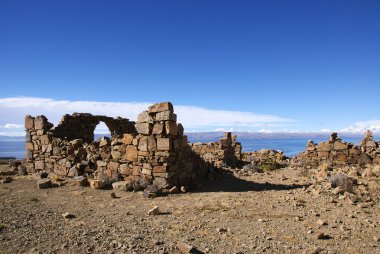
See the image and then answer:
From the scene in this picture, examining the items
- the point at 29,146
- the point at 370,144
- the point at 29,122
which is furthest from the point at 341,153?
the point at 29,122

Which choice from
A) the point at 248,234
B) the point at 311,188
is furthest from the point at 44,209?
the point at 311,188

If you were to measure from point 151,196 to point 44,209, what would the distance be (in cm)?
326

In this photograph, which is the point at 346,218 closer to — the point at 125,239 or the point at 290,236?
the point at 290,236

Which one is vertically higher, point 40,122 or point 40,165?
point 40,122

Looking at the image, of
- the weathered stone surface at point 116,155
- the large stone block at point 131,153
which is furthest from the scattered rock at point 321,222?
the weathered stone surface at point 116,155

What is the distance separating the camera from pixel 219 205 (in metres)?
9.31

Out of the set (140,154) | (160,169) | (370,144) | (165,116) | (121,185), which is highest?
(165,116)

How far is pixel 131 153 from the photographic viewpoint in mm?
12578

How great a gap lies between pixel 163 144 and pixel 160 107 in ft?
4.61

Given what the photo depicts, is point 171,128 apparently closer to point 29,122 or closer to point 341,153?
point 29,122

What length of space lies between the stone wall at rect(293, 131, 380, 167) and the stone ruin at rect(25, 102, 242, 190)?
295 inches

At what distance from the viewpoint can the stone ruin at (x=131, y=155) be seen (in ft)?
38.9

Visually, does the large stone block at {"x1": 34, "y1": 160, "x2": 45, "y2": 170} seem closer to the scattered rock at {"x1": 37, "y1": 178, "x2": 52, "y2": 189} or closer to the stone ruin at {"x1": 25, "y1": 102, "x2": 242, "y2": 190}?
the stone ruin at {"x1": 25, "y1": 102, "x2": 242, "y2": 190}

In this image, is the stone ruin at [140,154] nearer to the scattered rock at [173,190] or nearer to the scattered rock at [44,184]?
the scattered rock at [173,190]
